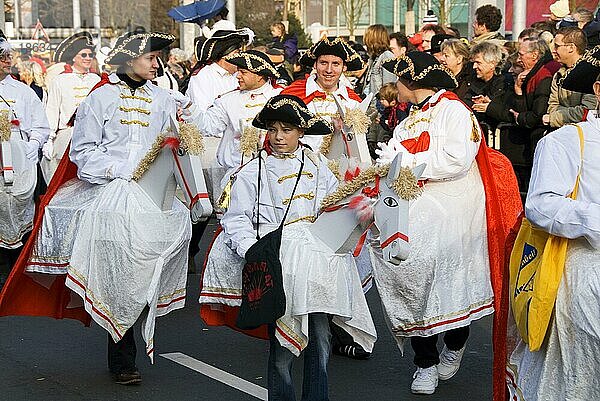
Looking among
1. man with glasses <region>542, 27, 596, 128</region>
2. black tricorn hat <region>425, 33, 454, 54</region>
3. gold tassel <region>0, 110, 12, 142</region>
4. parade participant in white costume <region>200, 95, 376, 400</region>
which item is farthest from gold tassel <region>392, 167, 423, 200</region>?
black tricorn hat <region>425, 33, 454, 54</region>

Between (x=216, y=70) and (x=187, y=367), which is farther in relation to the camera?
(x=216, y=70)

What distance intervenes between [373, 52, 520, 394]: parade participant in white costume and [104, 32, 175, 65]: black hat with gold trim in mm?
1428

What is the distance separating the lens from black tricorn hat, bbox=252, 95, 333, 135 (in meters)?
5.77

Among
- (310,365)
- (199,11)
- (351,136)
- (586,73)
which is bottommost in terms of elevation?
(310,365)

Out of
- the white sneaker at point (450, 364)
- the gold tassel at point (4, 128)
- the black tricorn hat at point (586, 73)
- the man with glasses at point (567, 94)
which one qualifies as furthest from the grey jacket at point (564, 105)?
the black tricorn hat at point (586, 73)

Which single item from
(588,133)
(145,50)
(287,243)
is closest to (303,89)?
(145,50)

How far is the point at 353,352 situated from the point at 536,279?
2.99 metres

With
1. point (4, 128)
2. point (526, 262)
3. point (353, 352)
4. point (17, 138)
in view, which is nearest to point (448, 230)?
point (353, 352)

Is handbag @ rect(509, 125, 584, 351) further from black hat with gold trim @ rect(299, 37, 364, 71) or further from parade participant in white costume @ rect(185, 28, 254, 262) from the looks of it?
parade participant in white costume @ rect(185, 28, 254, 262)

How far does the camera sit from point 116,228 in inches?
252

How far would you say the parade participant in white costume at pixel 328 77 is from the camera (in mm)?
8266

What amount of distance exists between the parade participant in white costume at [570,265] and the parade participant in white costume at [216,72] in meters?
6.02

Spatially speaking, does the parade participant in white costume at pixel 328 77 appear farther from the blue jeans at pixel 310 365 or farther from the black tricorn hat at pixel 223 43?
the blue jeans at pixel 310 365

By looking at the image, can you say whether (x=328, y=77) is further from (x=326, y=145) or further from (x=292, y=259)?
(x=292, y=259)
